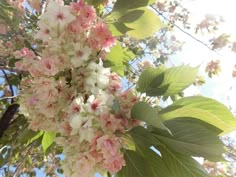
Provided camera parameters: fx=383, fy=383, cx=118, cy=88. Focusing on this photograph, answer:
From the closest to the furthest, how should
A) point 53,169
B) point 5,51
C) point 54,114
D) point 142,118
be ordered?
point 142,118 → point 54,114 → point 5,51 → point 53,169

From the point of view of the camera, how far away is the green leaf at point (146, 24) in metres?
1.18

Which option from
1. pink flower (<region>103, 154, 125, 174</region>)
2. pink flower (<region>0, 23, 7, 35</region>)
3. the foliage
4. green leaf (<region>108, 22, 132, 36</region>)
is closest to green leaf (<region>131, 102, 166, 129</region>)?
the foliage

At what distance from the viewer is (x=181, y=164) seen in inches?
35.4

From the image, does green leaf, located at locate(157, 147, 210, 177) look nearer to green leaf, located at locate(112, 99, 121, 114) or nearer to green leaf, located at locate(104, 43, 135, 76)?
green leaf, located at locate(112, 99, 121, 114)

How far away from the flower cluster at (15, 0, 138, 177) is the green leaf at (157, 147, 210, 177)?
4.2 inches

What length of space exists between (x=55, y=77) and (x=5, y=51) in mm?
1780

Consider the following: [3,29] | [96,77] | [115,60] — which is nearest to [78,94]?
[96,77]

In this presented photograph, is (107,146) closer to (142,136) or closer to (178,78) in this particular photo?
(142,136)

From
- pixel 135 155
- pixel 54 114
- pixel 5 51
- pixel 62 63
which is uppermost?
pixel 62 63

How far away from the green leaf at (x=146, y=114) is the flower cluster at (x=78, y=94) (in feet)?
0.11

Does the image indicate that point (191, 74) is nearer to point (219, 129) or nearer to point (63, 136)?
point (219, 129)

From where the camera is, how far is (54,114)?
3.15ft

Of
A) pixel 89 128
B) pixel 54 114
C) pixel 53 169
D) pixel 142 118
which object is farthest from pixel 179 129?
pixel 53 169

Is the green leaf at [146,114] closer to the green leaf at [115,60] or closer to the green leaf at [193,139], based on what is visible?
the green leaf at [193,139]
